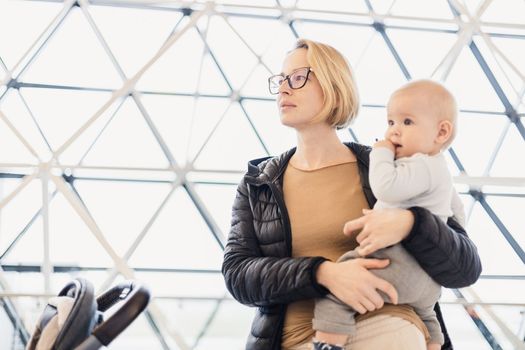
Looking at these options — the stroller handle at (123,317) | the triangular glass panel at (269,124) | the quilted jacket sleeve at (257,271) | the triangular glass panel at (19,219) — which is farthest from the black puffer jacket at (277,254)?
the triangular glass panel at (19,219)

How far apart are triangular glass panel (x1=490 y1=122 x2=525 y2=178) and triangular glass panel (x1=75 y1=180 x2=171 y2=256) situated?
675cm

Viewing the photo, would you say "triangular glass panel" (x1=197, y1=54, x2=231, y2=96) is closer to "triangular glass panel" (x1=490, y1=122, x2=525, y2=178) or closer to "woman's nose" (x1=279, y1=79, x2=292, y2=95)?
"triangular glass panel" (x1=490, y1=122, x2=525, y2=178)

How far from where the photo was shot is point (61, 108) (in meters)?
13.1

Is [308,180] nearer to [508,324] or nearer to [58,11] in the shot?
[508,324]

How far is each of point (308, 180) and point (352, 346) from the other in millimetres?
937

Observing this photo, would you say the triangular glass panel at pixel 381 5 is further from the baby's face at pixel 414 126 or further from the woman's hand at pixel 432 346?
the woman's hand at pixel 432 346

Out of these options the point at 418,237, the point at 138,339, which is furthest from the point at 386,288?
the point at 138,339

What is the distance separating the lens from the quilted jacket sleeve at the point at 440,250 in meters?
3.39

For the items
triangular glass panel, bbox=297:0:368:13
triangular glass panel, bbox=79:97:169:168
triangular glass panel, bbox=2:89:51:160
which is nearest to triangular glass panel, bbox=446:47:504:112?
triangular glass panel, bbox=297:0:368:13

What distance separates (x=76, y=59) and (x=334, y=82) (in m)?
10.2

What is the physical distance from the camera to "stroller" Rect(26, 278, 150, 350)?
3.14 meters

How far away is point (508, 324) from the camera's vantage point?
25.2 ft

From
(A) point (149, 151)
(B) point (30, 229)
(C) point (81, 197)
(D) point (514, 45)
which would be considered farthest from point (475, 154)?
(B) point (30, 229)

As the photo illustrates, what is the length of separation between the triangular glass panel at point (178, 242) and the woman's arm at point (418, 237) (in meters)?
9.44
